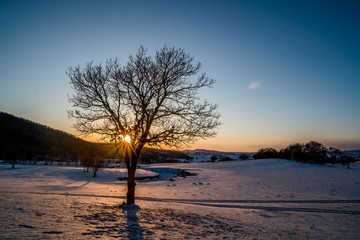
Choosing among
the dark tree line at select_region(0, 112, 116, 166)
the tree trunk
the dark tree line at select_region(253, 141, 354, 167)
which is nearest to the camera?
the tree trunk

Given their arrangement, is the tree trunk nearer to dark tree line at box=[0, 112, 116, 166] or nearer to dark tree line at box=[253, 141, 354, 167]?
dark tree line at box=[253, 141, 354, 167]

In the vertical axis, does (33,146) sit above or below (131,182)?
above

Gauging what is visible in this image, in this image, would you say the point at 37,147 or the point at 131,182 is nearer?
the point at 131,182

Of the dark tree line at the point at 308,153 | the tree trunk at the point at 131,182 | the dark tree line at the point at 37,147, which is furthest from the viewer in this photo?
the dark tree line at the point at 37,147

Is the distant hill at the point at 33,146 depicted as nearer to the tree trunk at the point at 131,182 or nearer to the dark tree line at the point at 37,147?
the dark tree line at the point at 37,147

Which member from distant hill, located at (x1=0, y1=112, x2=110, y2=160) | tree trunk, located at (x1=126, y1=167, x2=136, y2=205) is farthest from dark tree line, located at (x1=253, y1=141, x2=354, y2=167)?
distant hill, located at (x1=0, y1=112, x2=110, y2=160)

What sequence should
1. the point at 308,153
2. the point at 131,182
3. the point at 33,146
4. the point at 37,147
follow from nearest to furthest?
1. the point at 131,182
2. the point at 308,153
3. the point at 33,146
4. the point at 37,147

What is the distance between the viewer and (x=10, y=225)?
20.5 feet

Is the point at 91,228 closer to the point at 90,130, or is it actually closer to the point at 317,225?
the point at 90,130

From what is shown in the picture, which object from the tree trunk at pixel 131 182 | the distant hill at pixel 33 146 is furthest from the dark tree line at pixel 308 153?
the distant hill at pixel 33 146

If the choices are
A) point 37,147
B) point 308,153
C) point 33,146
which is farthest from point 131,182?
point 37,147

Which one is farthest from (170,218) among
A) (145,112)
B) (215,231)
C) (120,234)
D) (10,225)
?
(10,225)

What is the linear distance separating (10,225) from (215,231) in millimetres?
6859

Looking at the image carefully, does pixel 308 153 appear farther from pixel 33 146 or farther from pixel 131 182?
pixel 33 146
